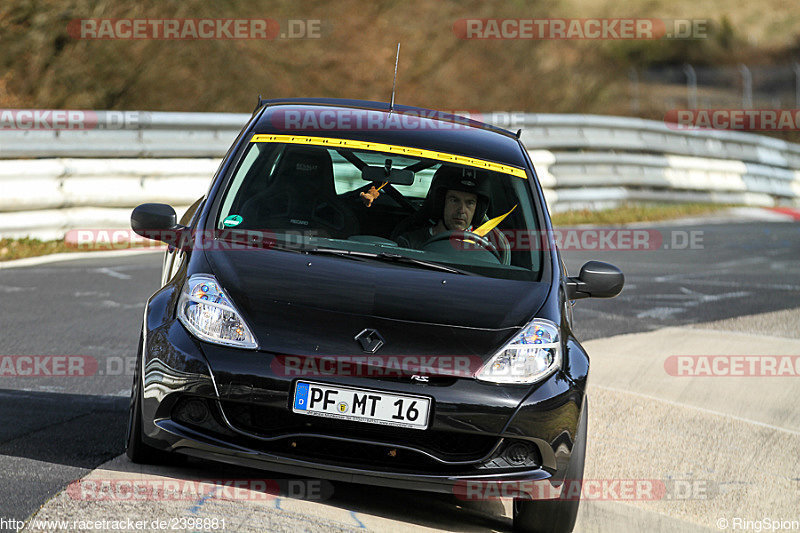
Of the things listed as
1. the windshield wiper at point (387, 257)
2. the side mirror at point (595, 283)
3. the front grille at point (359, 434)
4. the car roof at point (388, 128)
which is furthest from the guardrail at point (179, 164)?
the front grille at point (359, 434)

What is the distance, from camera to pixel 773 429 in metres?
6.59

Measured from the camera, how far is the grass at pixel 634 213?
15727 millimetres

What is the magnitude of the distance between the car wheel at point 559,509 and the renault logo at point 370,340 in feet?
2.81

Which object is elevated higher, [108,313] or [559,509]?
[108,313]

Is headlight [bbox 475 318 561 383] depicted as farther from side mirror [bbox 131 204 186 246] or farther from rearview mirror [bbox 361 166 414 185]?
side mirror [bbox 131 204 186 246]

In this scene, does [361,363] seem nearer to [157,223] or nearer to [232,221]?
[232,221]

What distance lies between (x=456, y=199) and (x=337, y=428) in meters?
1.79

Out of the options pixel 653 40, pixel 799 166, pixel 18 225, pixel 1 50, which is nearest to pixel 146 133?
pixel 18 225

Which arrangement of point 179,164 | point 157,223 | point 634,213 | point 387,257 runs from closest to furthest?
1. point 387,257
2. point 157,223
3. point 179,164
4. point 634,213

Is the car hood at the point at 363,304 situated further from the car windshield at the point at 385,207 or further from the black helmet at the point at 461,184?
the black helmet at the point at 461,184

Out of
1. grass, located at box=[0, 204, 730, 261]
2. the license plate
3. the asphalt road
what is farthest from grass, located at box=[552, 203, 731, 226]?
the license plate

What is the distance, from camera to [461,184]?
579 centimetres

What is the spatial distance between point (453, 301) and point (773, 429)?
108 inches

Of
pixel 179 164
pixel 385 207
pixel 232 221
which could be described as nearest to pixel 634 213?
pixel 179 164
